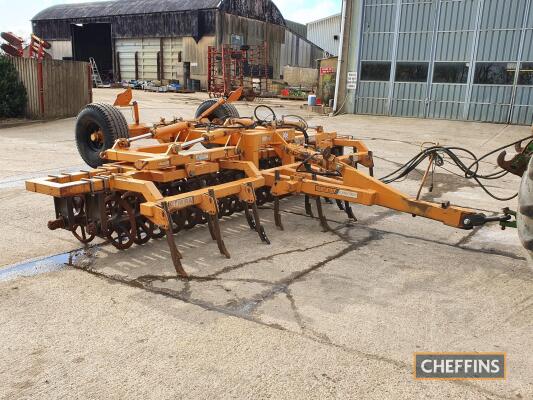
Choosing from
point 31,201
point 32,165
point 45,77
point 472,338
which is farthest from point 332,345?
point 45,77

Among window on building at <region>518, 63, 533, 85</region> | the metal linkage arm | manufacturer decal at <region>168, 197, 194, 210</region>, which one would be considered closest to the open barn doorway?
window on building at <region>518, 63, 533, 85</region>

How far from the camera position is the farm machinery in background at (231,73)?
82.4 ft

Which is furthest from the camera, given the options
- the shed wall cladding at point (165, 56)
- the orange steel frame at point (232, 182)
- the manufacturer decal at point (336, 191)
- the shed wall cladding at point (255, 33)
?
the shed wall cladding at point (165, 56)

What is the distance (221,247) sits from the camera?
4551 mm

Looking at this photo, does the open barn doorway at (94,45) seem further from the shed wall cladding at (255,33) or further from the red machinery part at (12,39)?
the red machinery part at (12,39)

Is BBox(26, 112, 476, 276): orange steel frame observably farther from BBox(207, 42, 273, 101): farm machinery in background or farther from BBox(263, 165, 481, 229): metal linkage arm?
BBox(207, 42, 273, 101): farm machinery in background

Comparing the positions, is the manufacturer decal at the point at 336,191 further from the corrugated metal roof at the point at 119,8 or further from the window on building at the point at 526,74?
the corrugated metal roof at the point at 119,8

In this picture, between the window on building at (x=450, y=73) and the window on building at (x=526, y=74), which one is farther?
the window on building at (x=450, y=73)

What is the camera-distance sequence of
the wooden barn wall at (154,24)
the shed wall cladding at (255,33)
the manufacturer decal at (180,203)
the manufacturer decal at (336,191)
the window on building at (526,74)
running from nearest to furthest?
the manufacturer decal at (180,203)
the manufacturer decal at (336,191)
the window on building at (526,74)
the shed wall cladding at (255,33)
the wooden barn wall at (154,24)

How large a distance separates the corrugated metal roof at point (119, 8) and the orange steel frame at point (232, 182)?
25270mm

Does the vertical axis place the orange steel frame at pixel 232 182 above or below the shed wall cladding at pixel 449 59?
below

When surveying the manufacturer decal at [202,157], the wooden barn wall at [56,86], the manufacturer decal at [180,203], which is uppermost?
the wooden barn wall at [56,86]

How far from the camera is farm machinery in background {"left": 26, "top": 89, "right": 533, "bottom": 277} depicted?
429cm

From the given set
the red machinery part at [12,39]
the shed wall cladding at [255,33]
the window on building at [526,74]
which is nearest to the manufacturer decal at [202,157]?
the window on building at [526,74]
